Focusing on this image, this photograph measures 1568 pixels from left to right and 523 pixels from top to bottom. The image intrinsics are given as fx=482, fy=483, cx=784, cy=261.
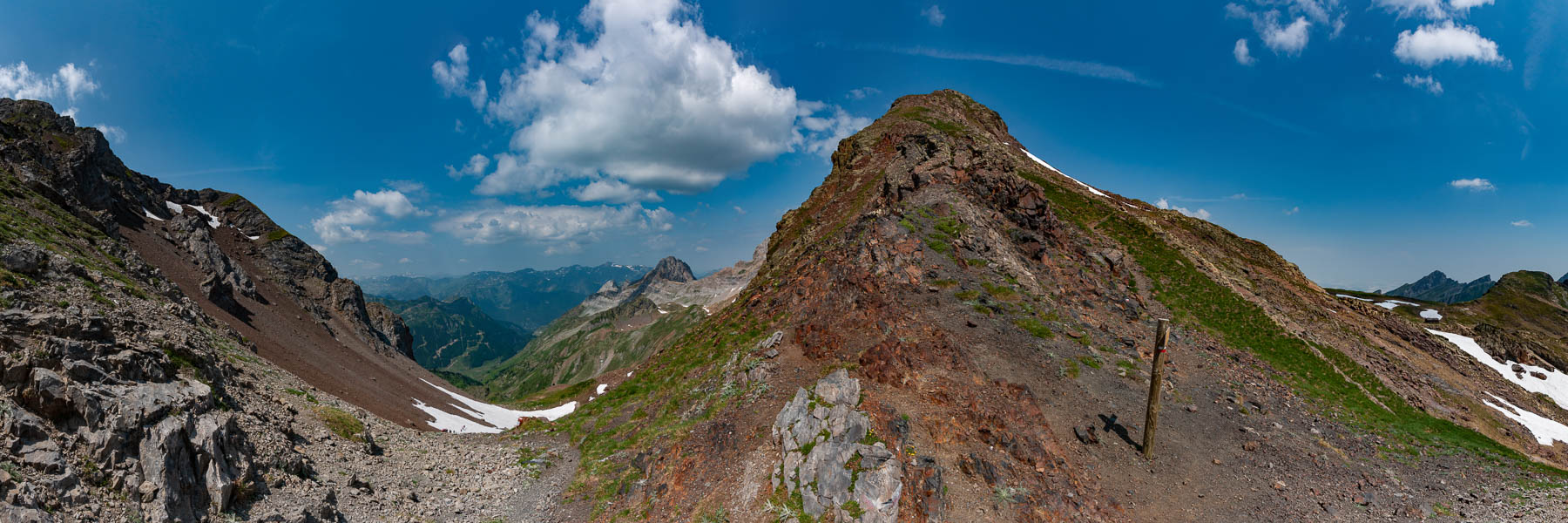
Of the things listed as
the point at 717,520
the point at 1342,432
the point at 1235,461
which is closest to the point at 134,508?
the point at 717,520

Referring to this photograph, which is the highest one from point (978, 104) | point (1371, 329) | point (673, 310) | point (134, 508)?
point (978, 104)

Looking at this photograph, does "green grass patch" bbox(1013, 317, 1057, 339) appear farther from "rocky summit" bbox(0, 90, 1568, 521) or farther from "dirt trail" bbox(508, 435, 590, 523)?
"dirt trail" bbox(508, 435, 590, 523)

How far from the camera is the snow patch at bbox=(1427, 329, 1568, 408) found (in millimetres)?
37344

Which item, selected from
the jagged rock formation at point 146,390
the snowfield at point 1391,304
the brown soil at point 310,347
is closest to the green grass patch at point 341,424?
the jagged rock formation at point 146,390

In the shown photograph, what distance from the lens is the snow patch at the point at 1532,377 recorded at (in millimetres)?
37344

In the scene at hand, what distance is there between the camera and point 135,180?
197ft

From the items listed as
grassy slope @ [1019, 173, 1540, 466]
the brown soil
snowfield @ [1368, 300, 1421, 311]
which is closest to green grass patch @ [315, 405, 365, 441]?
the brown soil

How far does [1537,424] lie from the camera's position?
28484 mm

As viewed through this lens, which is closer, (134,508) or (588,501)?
(134,508)

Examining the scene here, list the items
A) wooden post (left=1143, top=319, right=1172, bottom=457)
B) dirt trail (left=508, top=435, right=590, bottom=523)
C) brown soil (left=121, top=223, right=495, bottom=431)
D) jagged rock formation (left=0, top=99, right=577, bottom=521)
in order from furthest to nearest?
brown soil (left=121, top=223, right=495, bottom=431) < dirt trail (left=508, top=435, right=590, bottom=523) < wooden post (left=1143, top=319, right=1172, bottom=457) < jagged rock formation (left=0, top=99, right=577, bottom=521)

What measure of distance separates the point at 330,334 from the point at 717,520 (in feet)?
213

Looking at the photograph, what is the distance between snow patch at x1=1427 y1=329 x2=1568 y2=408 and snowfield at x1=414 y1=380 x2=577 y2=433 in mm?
75850

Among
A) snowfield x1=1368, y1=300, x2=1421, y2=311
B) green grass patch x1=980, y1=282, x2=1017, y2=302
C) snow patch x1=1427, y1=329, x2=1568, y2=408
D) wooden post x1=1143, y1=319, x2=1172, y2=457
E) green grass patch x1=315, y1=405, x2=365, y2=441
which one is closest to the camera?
wooden post x1=1143, y1=319, x2=1172, y2=457

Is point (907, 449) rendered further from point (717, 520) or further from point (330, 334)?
point (330, 334)
